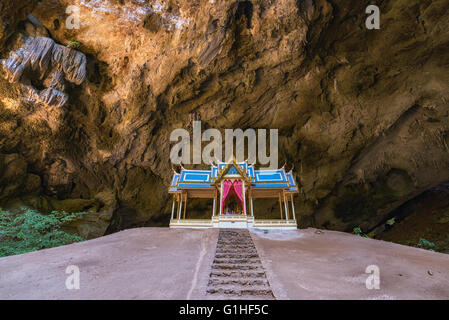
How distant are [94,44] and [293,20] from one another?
12.3 meters

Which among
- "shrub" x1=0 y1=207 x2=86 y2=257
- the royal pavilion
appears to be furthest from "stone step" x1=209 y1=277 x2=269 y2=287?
"shrub" x1=0 y1=207 x2=86 y2=257

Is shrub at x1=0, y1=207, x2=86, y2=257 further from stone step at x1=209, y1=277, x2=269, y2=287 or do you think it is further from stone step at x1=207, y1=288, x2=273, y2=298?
stone step at x1=207, y1=288, x2=273, y2=298

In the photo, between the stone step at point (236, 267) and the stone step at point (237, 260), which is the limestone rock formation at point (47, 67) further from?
the stone step at point (236, 267)

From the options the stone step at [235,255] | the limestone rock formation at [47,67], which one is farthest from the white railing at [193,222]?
the limestone rock formation at [47,67]

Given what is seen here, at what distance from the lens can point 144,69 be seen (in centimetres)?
1363

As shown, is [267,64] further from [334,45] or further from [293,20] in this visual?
[334,45]

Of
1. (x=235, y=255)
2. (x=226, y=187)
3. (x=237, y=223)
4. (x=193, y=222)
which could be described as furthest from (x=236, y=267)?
(x=226, y=187)

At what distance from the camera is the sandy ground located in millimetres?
3457

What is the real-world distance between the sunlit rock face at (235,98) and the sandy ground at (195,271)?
10654 millimetres

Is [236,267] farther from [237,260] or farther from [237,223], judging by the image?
[237,223]

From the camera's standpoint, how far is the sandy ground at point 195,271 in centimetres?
346

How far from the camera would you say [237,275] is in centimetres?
457

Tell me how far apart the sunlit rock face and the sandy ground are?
1065 centimetres
